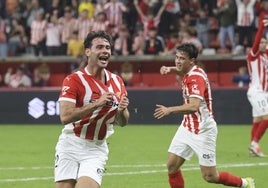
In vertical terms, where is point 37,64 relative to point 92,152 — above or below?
below

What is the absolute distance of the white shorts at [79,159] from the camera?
28.5ft

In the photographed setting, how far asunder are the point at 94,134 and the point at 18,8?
20.3 metres

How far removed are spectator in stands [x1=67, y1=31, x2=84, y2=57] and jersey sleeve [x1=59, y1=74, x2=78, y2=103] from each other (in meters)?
17.8

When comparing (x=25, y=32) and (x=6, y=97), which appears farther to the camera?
(x=25, y=32)

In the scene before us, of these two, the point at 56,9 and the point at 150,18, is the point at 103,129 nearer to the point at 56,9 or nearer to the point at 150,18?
the point at 150,18

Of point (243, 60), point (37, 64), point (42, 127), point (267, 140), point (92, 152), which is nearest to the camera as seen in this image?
point (92, 152)

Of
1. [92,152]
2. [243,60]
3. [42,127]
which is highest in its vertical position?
[92,152]

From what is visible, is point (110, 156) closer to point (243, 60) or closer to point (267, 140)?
point (267, 140)

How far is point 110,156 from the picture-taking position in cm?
1656

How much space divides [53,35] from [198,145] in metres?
16.4

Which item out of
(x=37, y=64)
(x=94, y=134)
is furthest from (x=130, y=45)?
(x=94, y=134)

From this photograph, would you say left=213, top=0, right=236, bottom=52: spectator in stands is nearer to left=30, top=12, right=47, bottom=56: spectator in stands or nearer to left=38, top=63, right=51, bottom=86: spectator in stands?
left=30, top=12, right=47, bottom=56: spectator in stands

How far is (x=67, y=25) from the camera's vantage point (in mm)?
26750

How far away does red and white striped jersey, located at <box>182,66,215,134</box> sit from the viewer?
430 inches
